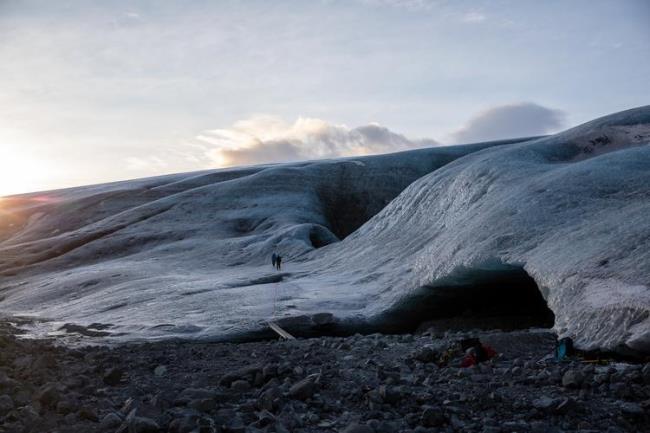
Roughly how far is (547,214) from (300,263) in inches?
496

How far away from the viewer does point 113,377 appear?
8.22m

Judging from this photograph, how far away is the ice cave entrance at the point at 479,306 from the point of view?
13.7 metres

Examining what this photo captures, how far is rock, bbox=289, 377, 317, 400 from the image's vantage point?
679cm

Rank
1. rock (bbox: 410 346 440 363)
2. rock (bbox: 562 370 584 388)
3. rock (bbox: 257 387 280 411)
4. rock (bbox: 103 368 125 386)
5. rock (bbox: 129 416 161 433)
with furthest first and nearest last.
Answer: rock (bbox: 410 346 440 363), rock (bbox: 103 368 125 386), rock (bbox: 562 370 584 388), rock (bbox: 257 387 280 411), rock (bbox: 129 416 161 433)

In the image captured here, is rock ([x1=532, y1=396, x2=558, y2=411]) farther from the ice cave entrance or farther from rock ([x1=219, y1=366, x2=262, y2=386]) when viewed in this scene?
the ice cave entrance

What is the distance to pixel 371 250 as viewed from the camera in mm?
21516

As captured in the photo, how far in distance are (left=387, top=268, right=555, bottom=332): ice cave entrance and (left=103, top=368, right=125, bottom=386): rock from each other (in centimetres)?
723

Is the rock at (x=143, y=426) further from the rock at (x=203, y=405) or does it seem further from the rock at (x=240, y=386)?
the rock at (x=240, y=386)

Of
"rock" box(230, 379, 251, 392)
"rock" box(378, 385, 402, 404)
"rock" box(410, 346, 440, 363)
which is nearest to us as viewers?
"rock" box(378, 385, 402, 404)

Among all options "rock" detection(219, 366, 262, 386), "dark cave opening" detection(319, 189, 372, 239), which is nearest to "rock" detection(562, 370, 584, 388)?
"rock" detection(219, 366, 262, 386)

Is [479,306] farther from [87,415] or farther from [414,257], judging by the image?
[87,415]

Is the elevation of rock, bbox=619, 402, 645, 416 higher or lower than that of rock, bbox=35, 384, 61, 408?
lower

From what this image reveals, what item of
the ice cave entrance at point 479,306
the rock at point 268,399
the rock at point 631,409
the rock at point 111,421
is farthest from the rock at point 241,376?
the ice cave entrance at point 479,306

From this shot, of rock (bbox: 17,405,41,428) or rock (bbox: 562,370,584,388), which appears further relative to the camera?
rock (bbox: 562,370,584,388)
